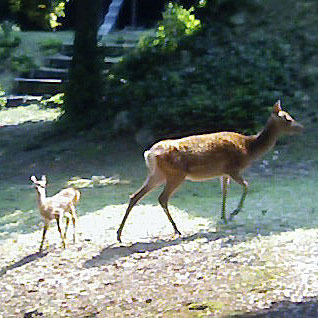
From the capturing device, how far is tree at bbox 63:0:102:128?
16.0 meters

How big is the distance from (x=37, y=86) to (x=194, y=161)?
1437cm

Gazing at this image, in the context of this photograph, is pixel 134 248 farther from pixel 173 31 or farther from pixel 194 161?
pixel 173 31

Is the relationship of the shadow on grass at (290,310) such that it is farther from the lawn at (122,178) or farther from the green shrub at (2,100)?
the green shrub at (2,100)

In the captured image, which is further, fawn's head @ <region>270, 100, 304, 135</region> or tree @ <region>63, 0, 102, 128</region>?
tree @ <region>63, 0, 102, 128</region>

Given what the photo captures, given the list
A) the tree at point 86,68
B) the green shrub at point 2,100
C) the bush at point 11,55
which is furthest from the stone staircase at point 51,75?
the tree at point 86,68

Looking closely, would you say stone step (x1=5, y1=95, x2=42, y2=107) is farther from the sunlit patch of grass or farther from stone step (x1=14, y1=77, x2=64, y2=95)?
stone step (x1=14, y1=77, x2=64, y2=95)

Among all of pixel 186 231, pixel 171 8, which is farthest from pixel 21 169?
pixel 171 8

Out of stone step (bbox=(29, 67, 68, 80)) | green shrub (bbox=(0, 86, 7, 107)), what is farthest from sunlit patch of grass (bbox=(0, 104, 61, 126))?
stone step (bbox=(29, 67, 68, 80))

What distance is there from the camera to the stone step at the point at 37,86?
21.9 m

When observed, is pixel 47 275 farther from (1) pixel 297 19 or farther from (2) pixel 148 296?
(1) pixel 297 19

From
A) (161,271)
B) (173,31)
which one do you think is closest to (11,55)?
(173,31)

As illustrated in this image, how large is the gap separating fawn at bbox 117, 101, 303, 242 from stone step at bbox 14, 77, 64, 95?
13432 millimetres

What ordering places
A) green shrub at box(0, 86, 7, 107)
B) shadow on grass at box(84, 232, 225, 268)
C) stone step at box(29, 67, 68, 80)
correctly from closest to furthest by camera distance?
1. shadow on grass at box(84, 232, 225, 268)
2. green shrub at box(0, 86, 7, 107)
3. stone step at box(29, 67, 68, 80)

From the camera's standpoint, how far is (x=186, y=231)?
8.76 meters
